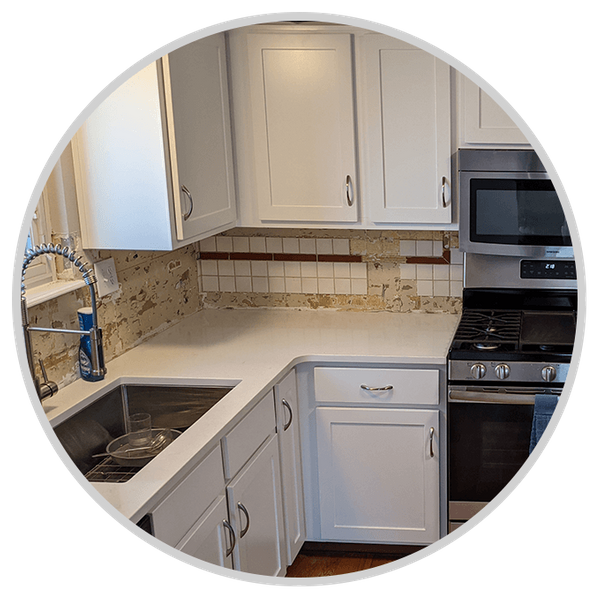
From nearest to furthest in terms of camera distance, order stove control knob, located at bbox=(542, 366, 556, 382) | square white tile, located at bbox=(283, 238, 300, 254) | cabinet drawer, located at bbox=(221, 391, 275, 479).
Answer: cabinet drawer, located at bbox=(221, 391, 275, 479), stove control knob, located at bbox=(542, 366, 556, 382), square white tile, located at bbox=(283, 238, 300, 254)

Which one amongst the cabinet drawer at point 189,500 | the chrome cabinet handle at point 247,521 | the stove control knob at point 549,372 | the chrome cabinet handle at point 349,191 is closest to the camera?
the cabinet drawer at point 189,500

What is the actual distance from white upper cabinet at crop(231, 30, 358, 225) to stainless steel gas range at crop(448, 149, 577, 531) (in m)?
0.45

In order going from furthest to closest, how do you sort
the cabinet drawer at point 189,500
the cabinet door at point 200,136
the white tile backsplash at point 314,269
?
the white tile backsplash at point 314,269, the cabinet door at point 200,136, the cabinet drawer at point 189,500

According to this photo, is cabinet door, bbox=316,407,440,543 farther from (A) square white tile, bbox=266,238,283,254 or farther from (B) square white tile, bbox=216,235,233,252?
(B) square white tile, bbox=216,235,233,252

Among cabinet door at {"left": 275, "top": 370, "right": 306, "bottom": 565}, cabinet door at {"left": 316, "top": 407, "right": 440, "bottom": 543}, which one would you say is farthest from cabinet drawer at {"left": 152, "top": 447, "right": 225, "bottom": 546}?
cabinet door at {"left": 316, "top": 407, "right": 440, "bottom": 543}

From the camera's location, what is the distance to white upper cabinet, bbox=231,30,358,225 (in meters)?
2.61

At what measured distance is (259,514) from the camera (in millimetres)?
2250

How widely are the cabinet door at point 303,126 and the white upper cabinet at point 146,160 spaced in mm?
311

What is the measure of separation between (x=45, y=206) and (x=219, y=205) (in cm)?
65

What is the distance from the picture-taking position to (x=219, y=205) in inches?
103

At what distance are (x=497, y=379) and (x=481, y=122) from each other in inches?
34.7

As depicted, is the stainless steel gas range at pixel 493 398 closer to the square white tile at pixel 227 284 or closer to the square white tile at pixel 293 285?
the square white tile at pixel 293 285

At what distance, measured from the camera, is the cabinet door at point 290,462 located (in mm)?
2436

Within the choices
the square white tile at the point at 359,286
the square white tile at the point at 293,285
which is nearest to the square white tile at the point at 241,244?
the square white tile at the point at 293,285
